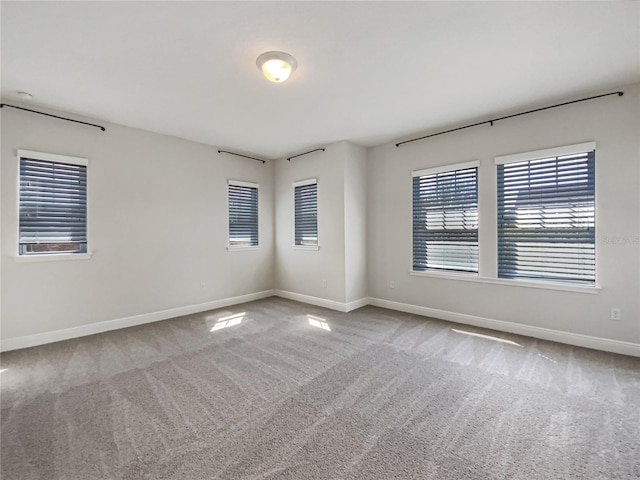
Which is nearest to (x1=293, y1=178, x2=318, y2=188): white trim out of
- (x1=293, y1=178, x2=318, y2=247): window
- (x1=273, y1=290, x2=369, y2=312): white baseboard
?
(x1=293, y1=178, x2=318, y2=247): window

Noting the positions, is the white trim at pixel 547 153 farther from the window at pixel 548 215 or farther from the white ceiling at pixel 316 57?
the white ceiling at pixel 316 57

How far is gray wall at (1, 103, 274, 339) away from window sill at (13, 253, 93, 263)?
2.0 inches

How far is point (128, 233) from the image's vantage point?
398cm

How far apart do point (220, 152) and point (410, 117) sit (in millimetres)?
3136

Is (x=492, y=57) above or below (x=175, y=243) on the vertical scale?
above

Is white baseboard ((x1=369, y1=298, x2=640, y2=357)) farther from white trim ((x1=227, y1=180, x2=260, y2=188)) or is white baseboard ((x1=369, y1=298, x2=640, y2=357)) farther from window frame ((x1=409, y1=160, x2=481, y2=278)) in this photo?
white trim ((x1=227, y1=180, x2=260, y2=188))

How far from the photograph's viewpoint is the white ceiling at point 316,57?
1985 mm

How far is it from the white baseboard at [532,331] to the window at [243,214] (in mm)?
2869

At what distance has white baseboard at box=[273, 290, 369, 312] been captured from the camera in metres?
4.69

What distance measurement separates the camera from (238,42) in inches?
89.4

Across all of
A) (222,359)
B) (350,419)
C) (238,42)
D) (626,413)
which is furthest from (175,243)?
(626,413)

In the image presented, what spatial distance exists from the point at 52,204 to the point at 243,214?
8.62ft

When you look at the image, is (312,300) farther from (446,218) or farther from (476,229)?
(476,229)

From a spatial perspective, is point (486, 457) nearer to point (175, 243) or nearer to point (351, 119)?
point (351, 119)
